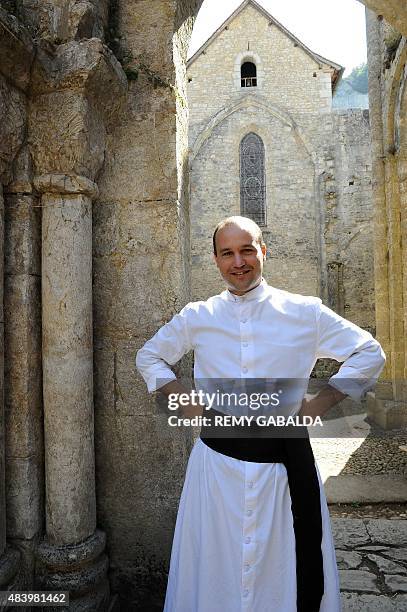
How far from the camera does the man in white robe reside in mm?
1563

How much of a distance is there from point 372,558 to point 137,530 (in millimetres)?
1608

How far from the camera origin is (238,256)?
5.49 ft

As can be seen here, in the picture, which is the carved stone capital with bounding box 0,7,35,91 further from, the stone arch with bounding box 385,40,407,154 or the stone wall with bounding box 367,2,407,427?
the stone wall with bounding box 367,2,407,427

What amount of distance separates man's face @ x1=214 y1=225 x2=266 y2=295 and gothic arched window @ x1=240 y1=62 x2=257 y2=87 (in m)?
15.8

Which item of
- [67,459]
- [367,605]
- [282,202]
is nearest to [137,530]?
[67,459]

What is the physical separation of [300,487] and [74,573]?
1.15 meters

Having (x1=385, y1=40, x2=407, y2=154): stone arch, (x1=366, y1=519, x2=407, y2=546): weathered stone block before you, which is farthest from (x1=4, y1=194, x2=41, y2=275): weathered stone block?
(x1=385, y1=40, x2=407, y2=154): stone arch

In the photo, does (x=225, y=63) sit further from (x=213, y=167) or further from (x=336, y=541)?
(x=336, y=541)

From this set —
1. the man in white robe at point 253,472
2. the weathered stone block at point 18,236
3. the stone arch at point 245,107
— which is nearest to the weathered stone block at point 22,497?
the man in white robe at point 253,472

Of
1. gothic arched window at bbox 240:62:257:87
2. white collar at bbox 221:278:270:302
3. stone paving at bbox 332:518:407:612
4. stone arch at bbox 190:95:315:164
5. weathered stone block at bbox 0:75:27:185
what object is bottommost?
stone paving at bbox 332:518:407:612

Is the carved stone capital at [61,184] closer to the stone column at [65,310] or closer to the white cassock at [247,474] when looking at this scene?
the stone column at [65,310]

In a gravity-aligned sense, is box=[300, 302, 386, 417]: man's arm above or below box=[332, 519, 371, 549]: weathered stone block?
above

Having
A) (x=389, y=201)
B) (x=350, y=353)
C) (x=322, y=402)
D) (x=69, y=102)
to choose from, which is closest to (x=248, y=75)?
(x=389, y=201)

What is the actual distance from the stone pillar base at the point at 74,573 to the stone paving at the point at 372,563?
1290mm
